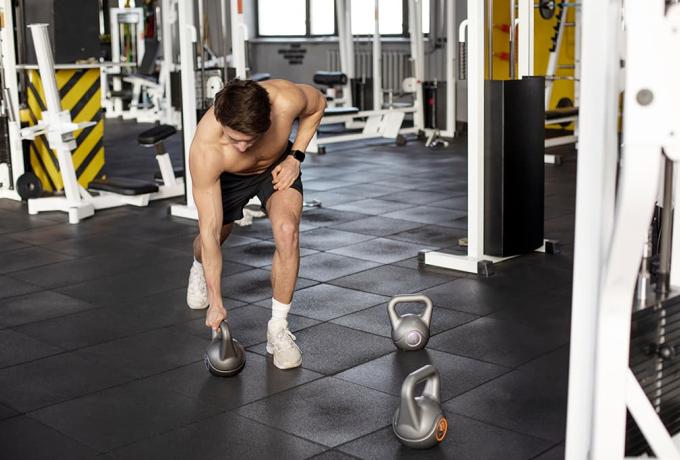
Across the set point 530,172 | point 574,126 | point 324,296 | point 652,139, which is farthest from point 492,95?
point 574,126

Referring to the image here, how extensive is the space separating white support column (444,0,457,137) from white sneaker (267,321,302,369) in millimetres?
5957

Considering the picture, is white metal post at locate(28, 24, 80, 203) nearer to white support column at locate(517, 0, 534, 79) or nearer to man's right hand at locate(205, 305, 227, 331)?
white support column at locate(517, 0, 534, 79)

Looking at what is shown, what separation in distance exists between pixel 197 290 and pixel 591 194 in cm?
222

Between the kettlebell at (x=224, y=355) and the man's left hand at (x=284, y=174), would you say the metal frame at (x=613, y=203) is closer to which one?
the kettlebell at (x=224, y=355)

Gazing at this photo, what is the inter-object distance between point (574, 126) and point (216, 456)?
7.16 meters

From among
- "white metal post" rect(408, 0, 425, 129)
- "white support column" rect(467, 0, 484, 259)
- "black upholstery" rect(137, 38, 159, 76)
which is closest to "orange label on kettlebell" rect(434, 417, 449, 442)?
"white support column" rect(467, 0, 484, 259)

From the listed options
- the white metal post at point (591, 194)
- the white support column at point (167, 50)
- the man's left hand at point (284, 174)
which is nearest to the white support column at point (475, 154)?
the man's left hand at point (284, 174)

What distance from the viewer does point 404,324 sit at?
3025 mm

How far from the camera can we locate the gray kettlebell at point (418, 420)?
89.4 inches

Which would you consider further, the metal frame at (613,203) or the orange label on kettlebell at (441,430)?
the orange label on kettlebell at (441,430)

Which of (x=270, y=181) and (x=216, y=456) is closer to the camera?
(x=216, y=456)

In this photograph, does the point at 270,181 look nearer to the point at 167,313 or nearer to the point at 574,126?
the point at 167,313

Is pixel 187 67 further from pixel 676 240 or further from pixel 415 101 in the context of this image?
pixel 415 101

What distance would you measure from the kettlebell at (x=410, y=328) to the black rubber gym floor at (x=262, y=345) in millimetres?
42
